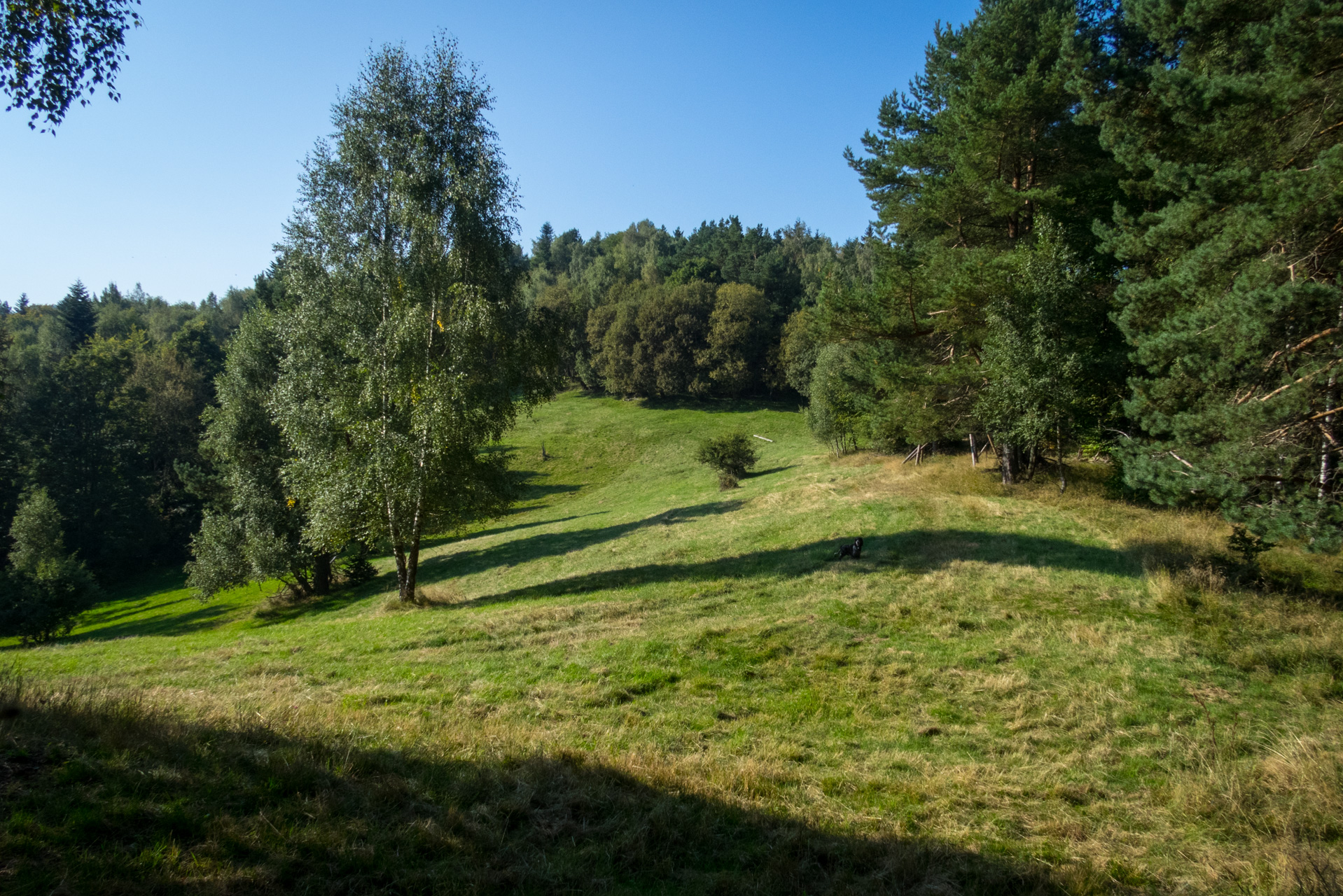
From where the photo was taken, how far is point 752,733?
8781mm

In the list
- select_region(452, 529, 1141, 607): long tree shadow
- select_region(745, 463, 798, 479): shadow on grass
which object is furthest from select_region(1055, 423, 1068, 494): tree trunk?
select_region(745, 463, 798, 479): shadow on grass

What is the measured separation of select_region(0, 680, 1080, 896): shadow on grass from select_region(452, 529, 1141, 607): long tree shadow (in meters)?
11.8

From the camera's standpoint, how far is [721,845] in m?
5.80

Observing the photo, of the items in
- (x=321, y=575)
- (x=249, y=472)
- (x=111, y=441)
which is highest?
(x=111, y=441)

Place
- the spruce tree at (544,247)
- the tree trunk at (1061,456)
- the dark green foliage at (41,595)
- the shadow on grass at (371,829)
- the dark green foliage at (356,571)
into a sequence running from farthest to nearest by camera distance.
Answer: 1. the spruce tree at (544,247)
2. the dark green foliage at (356,571)
3. the dark green foliage at (41,595)
4. the tree trunk at (1061,456)
5. the shadow on grass at (371,829)

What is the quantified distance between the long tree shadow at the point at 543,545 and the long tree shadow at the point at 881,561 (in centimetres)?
620

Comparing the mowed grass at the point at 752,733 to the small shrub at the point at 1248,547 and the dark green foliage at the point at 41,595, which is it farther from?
the dark green foliage at the point at 41,595

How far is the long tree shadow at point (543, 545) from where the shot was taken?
26.9m

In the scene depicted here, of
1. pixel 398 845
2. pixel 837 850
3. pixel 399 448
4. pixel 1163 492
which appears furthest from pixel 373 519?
pixel 1163 492

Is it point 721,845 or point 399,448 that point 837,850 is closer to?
point 721,845

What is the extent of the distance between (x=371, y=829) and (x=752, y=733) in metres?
5.16

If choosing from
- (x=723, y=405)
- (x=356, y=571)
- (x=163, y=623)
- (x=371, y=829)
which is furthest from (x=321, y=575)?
(x=723, y=405)

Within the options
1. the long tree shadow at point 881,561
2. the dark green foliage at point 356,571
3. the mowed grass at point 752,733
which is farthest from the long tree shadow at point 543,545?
the mowed grass at point 752,733

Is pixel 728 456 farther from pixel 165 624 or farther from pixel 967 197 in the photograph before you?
pixel 165 624
